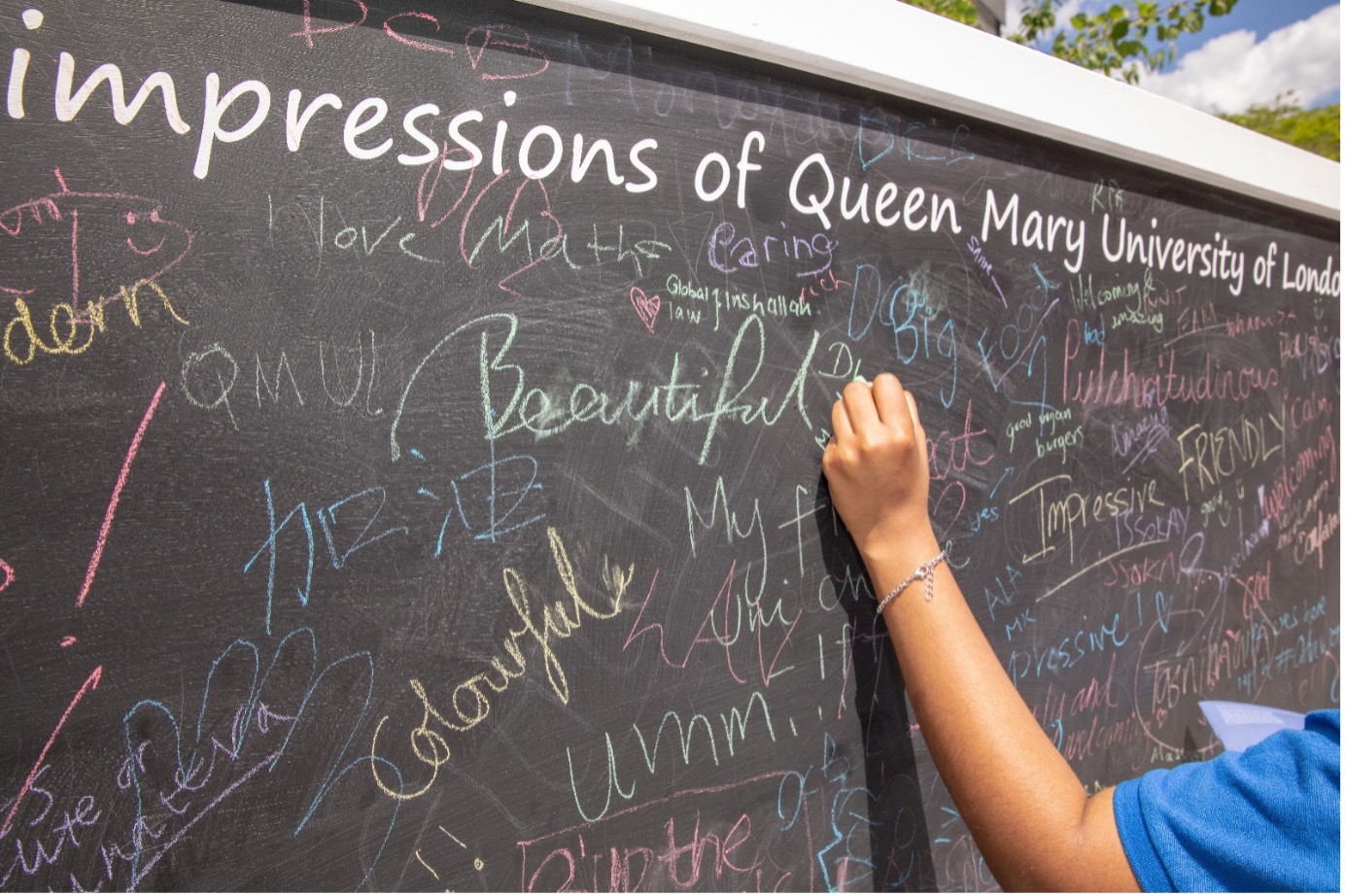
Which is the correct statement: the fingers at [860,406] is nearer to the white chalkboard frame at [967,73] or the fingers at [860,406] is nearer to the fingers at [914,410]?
the fingers at [914,410]

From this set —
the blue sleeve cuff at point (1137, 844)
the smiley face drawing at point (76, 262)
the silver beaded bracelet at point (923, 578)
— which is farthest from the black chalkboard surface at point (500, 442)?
the blue sleeve cuff at point (1137, 844)

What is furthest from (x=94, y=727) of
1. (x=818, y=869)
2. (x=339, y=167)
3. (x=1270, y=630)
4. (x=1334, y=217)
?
(x=1334, y=217)

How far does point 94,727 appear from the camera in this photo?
0.81m

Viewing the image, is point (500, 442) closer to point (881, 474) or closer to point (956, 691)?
point (881, 474)

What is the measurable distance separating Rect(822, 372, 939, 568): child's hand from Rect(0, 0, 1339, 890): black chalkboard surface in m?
0.05

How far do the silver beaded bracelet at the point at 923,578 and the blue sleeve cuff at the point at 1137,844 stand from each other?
31cm

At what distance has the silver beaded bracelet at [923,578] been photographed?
3.44 feet

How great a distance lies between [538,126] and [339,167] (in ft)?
0.82

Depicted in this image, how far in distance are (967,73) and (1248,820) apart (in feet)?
3.58

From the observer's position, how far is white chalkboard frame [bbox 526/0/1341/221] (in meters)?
1.02

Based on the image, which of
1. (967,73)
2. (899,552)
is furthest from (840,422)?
(967,73)

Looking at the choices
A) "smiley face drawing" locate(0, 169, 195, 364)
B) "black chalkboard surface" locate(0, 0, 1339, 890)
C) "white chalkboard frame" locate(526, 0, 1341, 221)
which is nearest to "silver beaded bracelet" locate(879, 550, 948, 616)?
"black chalkboard surface" locate(0, 0, 1339, 890)

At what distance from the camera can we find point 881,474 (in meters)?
1.08

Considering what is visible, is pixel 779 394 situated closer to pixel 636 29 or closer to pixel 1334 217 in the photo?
pixel 636 29
